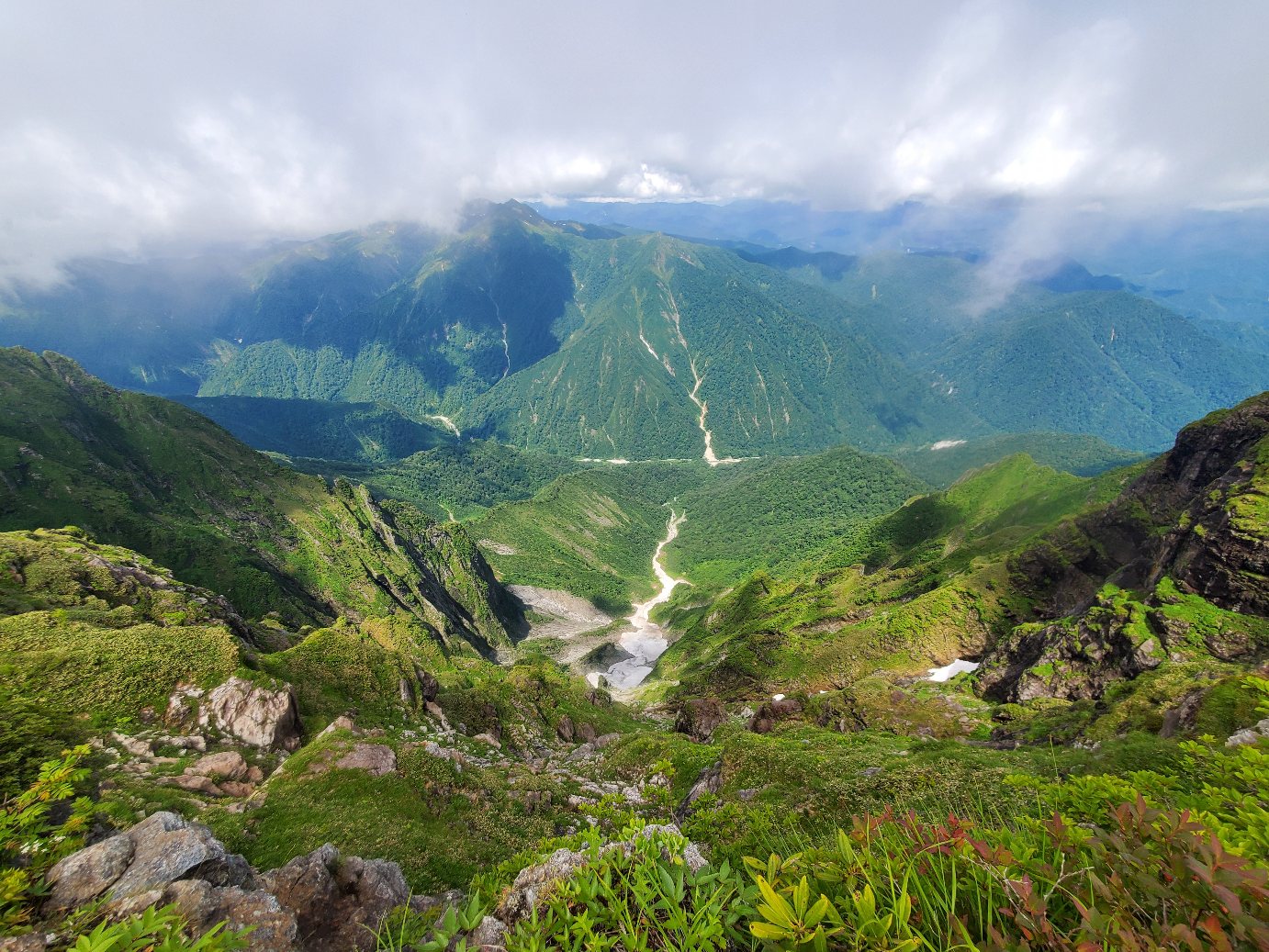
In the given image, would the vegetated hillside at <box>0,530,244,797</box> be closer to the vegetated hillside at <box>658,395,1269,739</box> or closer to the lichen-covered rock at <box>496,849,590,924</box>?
the lichen-covered rock at <box>496,849,590,924</box>

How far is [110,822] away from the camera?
10070 millimetres

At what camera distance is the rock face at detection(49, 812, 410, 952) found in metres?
6.31

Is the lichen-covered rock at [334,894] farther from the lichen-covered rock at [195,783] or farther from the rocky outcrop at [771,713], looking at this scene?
Result: the rocky outcrop at [771,713]

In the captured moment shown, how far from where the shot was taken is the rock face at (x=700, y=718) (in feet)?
152

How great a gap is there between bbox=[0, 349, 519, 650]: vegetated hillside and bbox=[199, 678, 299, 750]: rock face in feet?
162

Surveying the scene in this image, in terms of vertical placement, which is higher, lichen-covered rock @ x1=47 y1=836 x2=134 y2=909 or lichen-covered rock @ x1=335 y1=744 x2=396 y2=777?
lichen-covered rock @ x1=47 y1=836 x2=134 y2=909

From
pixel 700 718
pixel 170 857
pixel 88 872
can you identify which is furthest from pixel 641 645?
pixel 88 872

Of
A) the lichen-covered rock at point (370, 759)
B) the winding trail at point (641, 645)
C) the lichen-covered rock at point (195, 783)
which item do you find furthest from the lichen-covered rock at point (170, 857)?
the winding trail at point (641, 645)

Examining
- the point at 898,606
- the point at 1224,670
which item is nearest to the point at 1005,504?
the point at 898,606

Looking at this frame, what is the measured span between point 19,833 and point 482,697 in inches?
1262

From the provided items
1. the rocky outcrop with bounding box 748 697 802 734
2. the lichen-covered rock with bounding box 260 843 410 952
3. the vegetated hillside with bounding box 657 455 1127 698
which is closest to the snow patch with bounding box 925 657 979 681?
the vegetated hillside with bounding box 657 455 1127 698

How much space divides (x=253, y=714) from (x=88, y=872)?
1721 centimetres

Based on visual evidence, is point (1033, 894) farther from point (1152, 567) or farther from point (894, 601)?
point (894, 601)

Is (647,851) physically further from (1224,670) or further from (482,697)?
(482,697)
